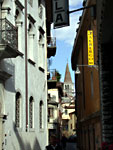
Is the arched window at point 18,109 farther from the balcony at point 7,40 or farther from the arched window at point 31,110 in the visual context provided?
the balcony at point 7,40

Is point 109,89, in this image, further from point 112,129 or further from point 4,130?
point 4,130

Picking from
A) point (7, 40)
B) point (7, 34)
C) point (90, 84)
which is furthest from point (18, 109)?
point (90, 84)

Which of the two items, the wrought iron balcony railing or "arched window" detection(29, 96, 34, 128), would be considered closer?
the wrought iron balcony railing

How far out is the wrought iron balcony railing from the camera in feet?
42.5

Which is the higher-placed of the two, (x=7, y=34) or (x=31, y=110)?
(x=7, y=34)

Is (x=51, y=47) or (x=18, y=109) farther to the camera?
(x=51, y=47)

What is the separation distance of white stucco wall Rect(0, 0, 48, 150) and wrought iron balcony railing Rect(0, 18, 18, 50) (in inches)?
42.7

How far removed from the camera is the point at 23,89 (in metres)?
16.9

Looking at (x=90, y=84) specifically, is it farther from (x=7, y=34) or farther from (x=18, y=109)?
(x=7, y=34)

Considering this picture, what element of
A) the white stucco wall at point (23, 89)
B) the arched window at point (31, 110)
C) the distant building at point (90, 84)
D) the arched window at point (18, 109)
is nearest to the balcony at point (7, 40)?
the white stucco wall at point (23, 89)

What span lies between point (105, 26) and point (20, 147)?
8.43 m

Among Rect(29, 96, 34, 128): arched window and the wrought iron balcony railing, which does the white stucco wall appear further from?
the wrought iron balcony railing

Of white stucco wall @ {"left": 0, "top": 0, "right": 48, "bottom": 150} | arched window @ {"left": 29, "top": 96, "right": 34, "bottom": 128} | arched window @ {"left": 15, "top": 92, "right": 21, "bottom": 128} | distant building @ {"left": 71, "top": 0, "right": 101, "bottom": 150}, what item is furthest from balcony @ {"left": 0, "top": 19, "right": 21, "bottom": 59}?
arched window @ {"left": 29, "top": 96, "right": 34, "bottom": 128}

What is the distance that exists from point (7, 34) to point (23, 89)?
4.33 m
